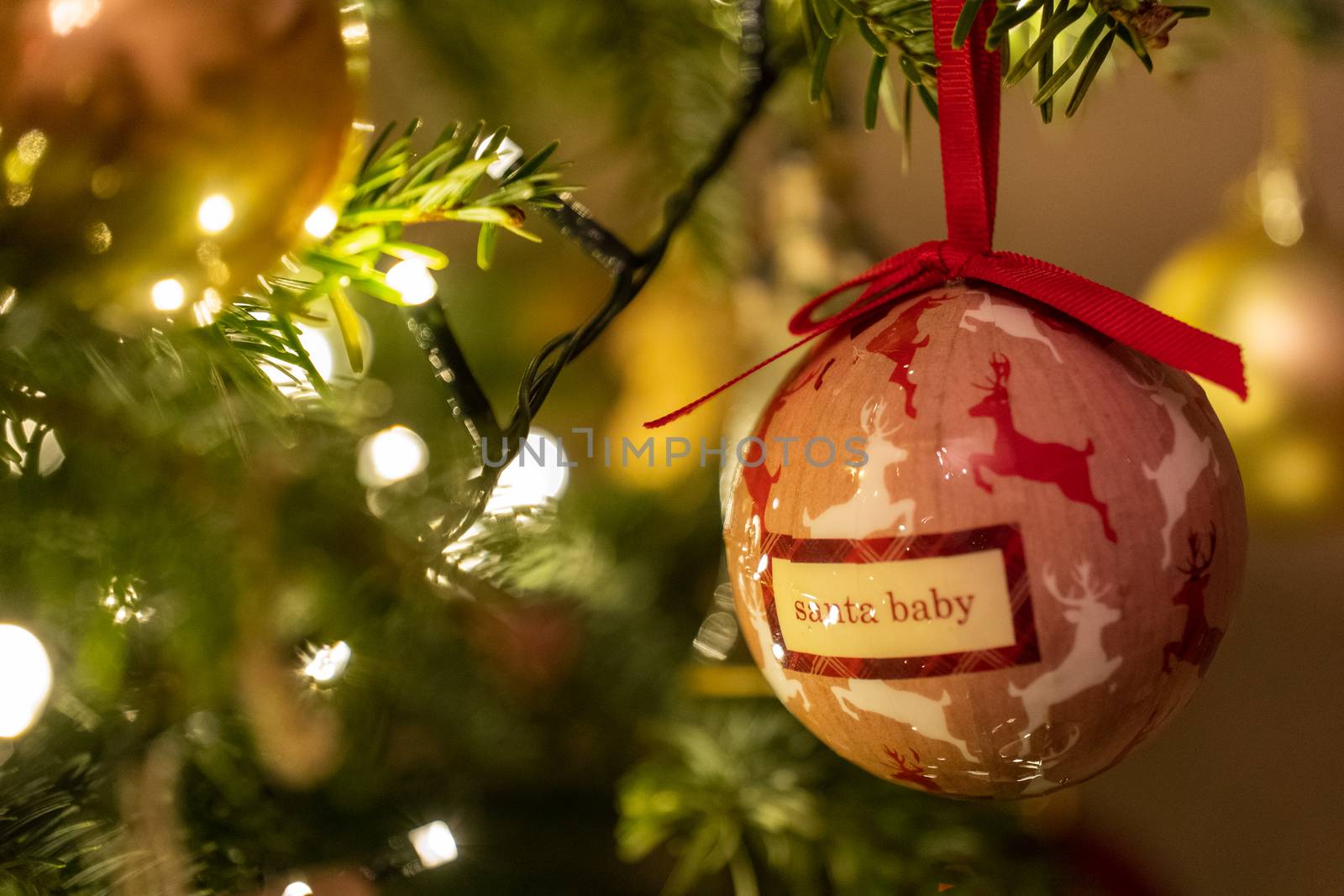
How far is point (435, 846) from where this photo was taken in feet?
1.44

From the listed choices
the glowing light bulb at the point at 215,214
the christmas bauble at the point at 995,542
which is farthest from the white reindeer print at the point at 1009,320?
the glowing light bulb at the point at 215,214

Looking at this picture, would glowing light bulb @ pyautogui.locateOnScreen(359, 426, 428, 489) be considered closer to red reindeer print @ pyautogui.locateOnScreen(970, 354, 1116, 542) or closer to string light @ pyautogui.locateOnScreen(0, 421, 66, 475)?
string light @ pyautogui.locateOnScreen(0, 421, 66, 475)

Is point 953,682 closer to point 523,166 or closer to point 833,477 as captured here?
point 833,477

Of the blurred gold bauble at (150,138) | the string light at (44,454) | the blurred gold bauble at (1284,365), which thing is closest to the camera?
the blurred gold bauble at (150,138)

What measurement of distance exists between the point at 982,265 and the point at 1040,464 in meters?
0.07

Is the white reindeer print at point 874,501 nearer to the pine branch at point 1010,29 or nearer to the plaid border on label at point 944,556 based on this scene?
the plaid border on label at point 944,556

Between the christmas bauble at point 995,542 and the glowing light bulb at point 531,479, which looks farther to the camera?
the glowing light bulb at point 531,479

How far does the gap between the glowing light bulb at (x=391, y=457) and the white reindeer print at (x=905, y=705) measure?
32cm

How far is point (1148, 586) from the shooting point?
250 mm

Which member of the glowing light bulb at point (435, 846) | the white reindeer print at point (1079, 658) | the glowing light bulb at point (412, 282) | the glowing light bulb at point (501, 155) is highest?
the glowing light bulb at point (501, 155)

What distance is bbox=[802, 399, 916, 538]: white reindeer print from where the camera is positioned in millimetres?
250

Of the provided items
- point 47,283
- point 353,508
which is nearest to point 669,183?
point 353,508

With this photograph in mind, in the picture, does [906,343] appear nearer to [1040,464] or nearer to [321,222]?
[1040,464]

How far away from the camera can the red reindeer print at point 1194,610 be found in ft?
0.84
